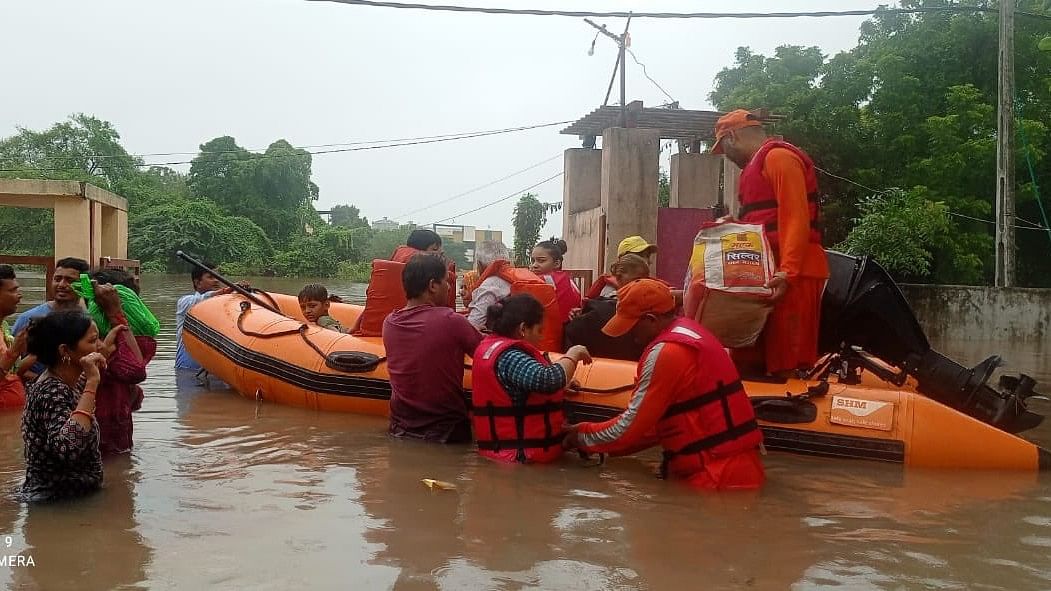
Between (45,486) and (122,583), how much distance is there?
2.95 ft

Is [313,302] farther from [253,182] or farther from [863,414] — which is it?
[253,182]

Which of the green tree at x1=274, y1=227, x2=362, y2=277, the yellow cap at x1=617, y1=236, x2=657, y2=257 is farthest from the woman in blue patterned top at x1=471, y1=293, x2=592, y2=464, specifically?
Answer: the green tree at x1=274, y1=227, x2=362, y2=277

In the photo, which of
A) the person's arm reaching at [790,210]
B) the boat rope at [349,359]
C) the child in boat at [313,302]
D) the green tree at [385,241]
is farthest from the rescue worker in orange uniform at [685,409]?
the green tree at [385,241]

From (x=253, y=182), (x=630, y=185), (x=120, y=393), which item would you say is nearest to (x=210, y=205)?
(x=253, y=182)

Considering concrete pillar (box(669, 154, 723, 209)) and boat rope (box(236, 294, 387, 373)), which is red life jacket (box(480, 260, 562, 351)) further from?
concrete pillar (box(669, 154, 723, 209))

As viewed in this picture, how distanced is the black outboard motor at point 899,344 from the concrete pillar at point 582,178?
6597 mm

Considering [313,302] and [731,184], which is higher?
[731,184]

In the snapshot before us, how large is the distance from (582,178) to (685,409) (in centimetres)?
781

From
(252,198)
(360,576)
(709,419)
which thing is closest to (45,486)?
(360,576)

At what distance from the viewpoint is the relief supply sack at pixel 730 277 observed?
3.88m

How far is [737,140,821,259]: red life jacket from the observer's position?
4.04m

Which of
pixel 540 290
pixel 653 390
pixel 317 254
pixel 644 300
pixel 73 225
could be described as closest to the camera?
pixel 653 390

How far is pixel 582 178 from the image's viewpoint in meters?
10.9

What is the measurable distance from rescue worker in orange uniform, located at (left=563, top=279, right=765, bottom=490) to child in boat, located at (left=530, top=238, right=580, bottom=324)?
1.80 m
